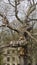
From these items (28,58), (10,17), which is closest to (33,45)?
(28,58)

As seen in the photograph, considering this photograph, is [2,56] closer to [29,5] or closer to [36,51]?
[36,51]

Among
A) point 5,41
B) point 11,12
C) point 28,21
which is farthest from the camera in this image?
point 5,41

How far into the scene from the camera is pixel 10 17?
11.0m

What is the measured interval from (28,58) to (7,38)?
2.22 m

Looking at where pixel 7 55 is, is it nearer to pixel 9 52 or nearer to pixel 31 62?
pixel 9 52

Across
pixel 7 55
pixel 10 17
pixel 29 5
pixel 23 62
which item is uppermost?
pixel 29 5

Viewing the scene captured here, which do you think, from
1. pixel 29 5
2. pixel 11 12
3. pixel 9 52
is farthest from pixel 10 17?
pixel 9 52

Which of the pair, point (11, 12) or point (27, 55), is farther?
point (11, 12)

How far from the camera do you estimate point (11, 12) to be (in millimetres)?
10805

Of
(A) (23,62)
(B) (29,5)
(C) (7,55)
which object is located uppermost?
(B) (29,5)

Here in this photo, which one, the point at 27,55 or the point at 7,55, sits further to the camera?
the point at 7,55

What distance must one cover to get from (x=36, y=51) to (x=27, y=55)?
1.63 metres

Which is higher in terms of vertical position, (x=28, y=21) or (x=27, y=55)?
(x=28, y=21)

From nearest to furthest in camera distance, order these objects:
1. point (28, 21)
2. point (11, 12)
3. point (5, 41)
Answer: point (28, 21) → point (11, 12) → point (5, 41)
